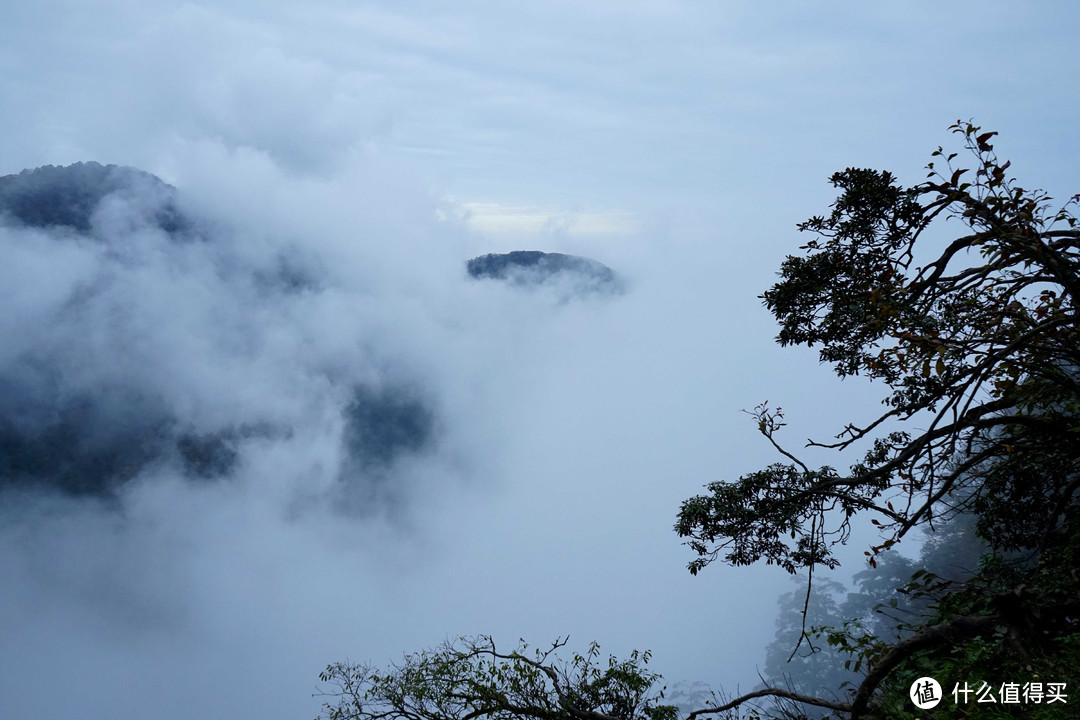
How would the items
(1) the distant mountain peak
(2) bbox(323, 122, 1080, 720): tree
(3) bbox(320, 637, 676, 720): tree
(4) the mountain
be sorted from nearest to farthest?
(2) bbox(323, 122, 1080, 720): tree, (3) bbox(320, 637, 676, 720): tree, (4) the mountain, (1) the distant mountain peak

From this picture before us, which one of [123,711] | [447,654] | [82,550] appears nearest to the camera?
[447,654]

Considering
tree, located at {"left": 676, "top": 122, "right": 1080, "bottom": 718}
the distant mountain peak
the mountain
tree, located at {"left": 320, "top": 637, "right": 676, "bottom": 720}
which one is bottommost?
tree, located at {"left": 320, "top": 637, "right": 676, "bottom": 720}

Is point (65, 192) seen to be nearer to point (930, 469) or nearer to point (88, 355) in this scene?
point (88, 355)

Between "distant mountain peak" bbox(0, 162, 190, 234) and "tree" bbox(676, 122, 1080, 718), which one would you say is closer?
"tree" bbox(676, 122, 1080, 718)

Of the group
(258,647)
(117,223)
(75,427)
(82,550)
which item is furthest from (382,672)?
(117,223)

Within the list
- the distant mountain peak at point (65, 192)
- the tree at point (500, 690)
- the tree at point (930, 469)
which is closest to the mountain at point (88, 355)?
the distant mountain peak at point (65, 192)

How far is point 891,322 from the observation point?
19.5ft

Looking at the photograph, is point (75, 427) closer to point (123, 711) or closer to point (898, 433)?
point (123, 711)

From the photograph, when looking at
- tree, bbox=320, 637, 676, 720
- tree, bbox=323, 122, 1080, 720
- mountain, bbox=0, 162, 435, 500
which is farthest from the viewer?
mountain, bbox=0, 162, 435, 500

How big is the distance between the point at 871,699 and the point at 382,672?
742 centimetres

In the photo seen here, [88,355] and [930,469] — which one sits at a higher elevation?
[88,355]

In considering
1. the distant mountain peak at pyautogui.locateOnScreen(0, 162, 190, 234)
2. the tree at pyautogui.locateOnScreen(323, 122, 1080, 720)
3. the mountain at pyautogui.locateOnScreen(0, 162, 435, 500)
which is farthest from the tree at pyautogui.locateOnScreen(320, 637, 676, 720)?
the distant mountain peak at pyautogui.locateOnScreen(0, 162, 190, 234)

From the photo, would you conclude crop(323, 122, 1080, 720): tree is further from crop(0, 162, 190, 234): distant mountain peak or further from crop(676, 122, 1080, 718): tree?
crop(0, 162, 190, 234): distant mountain peak

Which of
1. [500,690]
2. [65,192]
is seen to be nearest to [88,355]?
[65,192]
